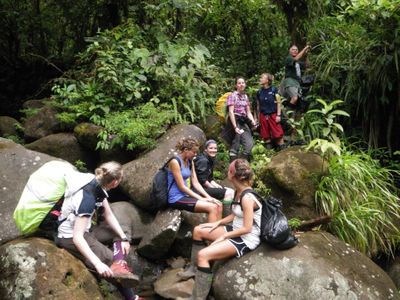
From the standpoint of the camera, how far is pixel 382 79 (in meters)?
7.41

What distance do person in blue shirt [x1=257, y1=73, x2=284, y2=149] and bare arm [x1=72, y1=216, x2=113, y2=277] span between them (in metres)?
4.83

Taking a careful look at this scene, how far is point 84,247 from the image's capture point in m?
3.92

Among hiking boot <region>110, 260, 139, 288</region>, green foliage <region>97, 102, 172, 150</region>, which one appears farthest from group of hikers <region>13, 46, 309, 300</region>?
green foliage <region>97, 102, 172, 150</region>

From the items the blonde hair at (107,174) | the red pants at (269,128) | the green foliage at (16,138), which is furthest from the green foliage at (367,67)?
the green foliage at (16,138)

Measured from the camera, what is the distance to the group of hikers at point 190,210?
160 inches

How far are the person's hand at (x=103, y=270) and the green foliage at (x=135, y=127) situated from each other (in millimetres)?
3150

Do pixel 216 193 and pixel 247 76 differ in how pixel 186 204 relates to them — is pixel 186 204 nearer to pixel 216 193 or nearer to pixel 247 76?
pixel 216 193

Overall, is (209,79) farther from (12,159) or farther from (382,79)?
(12,159)

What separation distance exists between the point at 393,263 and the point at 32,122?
6895 mm

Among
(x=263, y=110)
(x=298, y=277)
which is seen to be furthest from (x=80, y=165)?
(x=298, y=277)

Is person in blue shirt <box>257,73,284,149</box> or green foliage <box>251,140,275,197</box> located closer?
green foliage <box>251,140,275,197</box>

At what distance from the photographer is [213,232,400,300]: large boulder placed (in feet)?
14.8

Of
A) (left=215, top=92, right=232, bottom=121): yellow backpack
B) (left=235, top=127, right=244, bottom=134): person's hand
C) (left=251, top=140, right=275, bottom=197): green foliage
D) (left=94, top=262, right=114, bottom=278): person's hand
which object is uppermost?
(left=215, top=92, right=232, bottom=121): yellow backpack

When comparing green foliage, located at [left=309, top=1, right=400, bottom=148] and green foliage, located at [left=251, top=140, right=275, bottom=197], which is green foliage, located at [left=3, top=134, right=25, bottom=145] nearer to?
green foliage, located at [left=251, top=140, right=275, bottom=197]
